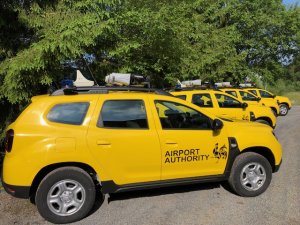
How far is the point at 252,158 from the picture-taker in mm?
5691

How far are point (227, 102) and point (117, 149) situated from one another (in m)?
7.18

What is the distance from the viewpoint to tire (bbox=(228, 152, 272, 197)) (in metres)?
5.65

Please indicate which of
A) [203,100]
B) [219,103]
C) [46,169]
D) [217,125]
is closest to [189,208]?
[217,125]

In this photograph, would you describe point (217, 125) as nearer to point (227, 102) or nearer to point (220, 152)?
point (220, 152)

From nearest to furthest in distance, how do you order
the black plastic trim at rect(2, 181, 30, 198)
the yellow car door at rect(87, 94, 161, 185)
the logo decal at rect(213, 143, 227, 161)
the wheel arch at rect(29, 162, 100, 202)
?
the black plastic trim at rect(2, 181, 30, 198)
the wheel arch at rect(29, 162, 100, 202)
the yellow car door at rect(87, 94, 161, 185)
the logo decal at rect(213, 143, 227, 161)

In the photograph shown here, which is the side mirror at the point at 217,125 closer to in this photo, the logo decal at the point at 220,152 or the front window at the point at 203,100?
the logo decal at the point at 220,152

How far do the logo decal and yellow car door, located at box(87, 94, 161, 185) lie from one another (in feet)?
3.09

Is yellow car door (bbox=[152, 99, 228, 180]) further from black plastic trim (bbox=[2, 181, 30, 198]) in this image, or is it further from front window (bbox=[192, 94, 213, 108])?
front window (bbox=[192, 94, 213, 108])

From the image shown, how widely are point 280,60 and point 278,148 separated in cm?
2599

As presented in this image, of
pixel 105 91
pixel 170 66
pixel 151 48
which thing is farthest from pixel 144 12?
pixel 105 91

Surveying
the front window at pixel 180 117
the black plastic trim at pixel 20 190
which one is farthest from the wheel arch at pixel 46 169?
the front window at pixel 180 117

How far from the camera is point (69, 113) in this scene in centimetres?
491

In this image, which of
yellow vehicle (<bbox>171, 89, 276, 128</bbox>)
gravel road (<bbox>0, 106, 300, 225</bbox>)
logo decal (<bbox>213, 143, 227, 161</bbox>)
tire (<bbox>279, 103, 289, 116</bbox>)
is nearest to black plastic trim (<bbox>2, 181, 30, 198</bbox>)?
gravel road (<bbox>0, 106, 300, 225</bbox>)

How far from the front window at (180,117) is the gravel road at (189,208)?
1177mm
